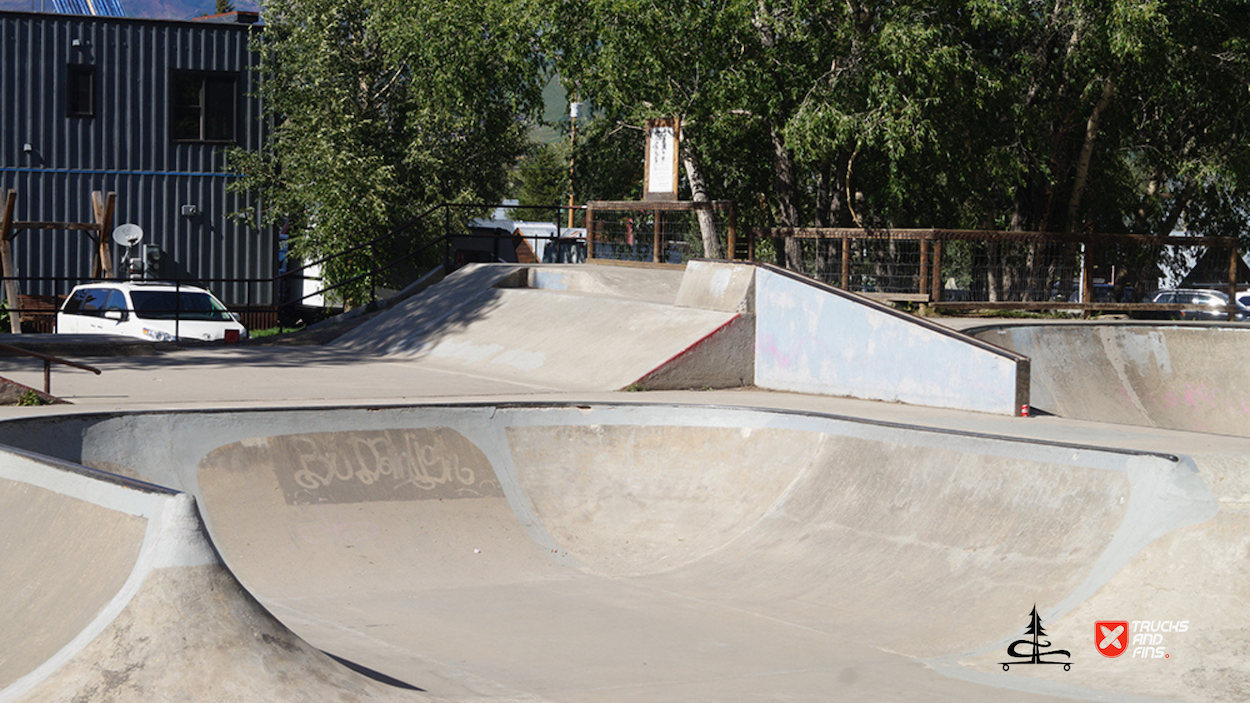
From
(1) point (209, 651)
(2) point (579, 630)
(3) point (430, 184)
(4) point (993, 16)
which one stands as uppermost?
(4) point (993, 16)

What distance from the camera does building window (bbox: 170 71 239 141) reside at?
26531 mm

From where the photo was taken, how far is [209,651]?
4.51 meters

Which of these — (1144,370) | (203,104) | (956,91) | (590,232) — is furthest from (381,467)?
(203,104)

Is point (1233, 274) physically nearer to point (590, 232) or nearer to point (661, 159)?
point (661, 159)

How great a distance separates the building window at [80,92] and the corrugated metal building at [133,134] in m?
0.02

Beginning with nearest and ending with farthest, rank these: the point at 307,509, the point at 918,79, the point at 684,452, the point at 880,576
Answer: the point at 880,576 → the point at 307,509 → the point at 684,452 → the point at 918,79

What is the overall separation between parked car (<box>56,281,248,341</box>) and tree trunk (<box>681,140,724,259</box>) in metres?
7.79

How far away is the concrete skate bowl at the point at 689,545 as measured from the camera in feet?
20.1

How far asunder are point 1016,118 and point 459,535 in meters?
13.5

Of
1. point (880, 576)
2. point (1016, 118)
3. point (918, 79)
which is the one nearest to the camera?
point (880, 576)

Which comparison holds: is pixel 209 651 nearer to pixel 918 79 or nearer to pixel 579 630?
pixel 579 630

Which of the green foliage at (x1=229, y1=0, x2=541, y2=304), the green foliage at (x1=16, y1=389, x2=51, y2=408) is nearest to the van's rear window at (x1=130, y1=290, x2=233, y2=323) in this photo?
the green foliage at (x1=229, y1=0, x2=541, y2=304)

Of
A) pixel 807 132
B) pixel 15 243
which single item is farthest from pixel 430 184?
pixel 807 132

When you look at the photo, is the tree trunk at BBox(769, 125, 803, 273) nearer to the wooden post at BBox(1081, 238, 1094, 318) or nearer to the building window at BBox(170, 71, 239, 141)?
the wooden post at BBox(1081, 238, 1094, 318)
